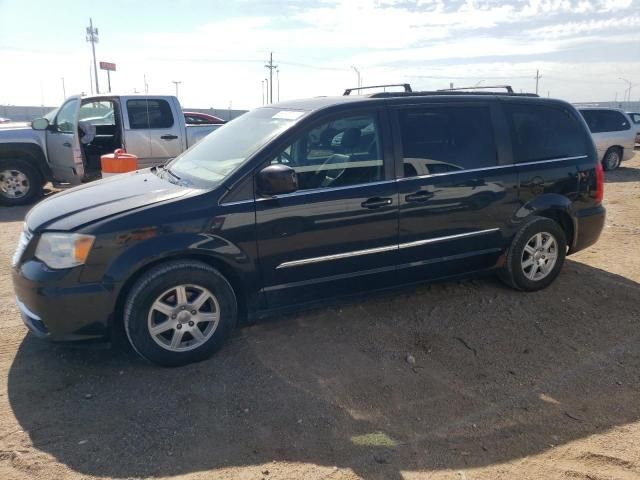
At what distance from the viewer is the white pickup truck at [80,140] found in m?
9.09

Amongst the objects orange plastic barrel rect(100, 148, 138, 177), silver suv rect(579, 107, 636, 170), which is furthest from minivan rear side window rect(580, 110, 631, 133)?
orange plastic barrel rect(100, 148, 138, 177)

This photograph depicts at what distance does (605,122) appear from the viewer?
14.4m

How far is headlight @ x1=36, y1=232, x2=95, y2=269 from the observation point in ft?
10.7

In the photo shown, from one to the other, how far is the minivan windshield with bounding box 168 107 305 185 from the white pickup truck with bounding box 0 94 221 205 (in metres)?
5.39

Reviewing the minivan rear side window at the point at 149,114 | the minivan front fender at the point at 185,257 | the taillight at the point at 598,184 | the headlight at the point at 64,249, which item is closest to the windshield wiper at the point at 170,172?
the minivan front fender at the point at 185,257

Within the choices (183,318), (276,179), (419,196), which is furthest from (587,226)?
(183,318)

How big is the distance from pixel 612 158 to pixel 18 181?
14.8m

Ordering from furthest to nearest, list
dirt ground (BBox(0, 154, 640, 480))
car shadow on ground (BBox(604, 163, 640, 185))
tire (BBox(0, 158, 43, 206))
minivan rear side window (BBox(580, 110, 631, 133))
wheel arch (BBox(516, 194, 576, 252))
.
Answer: minivan rear side window (BBox(580, 110, 631, 133))
car shadow on ground (BBox(604, 163, 640, 185))
tire (BBox(0, 158, 43, 206))
wheel arch (BBox(516, 194, 576, 252))
dirt ground (BBox(0, 154, 640, 480))

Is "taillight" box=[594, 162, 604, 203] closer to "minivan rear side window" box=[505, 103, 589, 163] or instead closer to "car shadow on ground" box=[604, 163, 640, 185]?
"minivan rear side window" box=[505, 103, 589, 163]

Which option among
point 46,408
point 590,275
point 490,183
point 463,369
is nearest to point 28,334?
point 46,408

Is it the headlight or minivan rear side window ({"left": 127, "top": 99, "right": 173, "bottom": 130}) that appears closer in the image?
the headlight

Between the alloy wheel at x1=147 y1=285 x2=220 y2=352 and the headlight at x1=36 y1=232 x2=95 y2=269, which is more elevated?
the headlight at x1=36 y1=232 x2=95 y2=269

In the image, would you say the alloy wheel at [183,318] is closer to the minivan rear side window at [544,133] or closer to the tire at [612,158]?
the minivan rear side window at [544,133]

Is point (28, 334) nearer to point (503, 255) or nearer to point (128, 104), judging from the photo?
point (503, 255)
